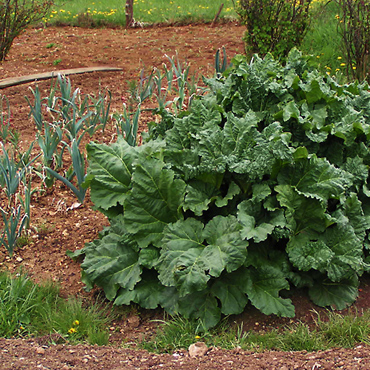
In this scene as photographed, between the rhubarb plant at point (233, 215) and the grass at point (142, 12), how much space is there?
8388mm

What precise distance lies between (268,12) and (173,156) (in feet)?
15.0

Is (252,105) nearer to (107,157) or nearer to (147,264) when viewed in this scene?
(107,157)

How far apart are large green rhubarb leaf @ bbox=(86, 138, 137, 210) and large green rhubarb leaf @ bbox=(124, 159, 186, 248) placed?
0.18 m

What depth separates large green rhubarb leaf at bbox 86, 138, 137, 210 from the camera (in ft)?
11.0

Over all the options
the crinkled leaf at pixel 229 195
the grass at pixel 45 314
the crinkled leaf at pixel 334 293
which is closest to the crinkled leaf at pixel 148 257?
the grass at pixel 45 314

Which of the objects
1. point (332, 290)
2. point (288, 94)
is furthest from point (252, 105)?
point (332, 290)

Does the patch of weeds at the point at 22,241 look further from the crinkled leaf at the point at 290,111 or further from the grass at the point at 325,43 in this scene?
the grass at the point at 325,43

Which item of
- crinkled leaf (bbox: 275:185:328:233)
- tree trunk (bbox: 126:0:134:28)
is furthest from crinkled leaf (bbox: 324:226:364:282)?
tree trunk (bbox: 126:0:134:28)

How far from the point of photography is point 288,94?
12.0 feet

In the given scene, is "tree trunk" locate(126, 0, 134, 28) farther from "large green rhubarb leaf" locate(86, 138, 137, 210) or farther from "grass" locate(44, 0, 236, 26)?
"large green rhubarb leaf" locate(86, 138, 137, 210)

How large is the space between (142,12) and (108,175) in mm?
9764

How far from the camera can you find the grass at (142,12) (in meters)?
11.3

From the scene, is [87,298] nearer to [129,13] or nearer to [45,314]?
[45,314]

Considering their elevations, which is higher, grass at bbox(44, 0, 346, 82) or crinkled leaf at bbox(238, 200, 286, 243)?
grass at bbox(44, 0, 346, 82)
